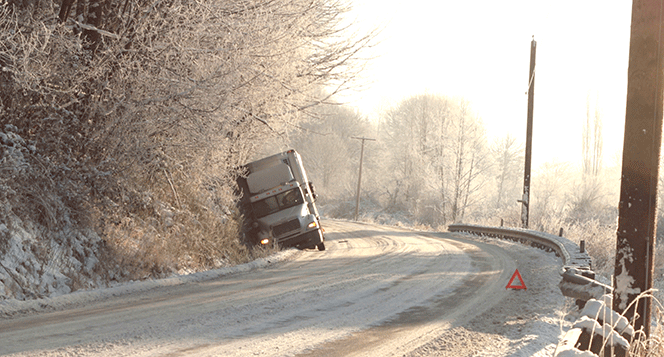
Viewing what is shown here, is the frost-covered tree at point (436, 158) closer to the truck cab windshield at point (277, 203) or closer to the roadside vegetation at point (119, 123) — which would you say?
the truck cab windshield at point (277, 203)

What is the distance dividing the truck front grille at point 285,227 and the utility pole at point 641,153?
1174 centimetres

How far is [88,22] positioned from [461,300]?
27.0ft

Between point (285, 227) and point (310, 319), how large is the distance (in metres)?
9.93

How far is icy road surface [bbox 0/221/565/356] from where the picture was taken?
5.58 m

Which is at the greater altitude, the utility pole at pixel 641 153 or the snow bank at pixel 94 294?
the utility pole at pixel 641 153

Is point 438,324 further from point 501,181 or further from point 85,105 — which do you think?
point 501,181

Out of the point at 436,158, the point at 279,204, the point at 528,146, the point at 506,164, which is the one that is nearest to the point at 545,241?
the point at 279,204

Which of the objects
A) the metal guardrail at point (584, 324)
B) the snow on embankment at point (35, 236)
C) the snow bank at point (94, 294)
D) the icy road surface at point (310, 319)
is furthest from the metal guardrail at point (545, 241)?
the snow on embankment at point (35, 236)

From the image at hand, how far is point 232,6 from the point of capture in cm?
1116

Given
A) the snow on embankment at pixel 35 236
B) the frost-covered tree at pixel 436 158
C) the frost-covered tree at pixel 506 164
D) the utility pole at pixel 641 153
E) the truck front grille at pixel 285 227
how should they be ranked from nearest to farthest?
the utility pole at pixel 641 153 → the snow on embankment at pixel 35 236 → the truck front grille at pixel 285 227 → the frost-covered tree at pixel 436 158 → the frost-covered tree at pixel 506 164

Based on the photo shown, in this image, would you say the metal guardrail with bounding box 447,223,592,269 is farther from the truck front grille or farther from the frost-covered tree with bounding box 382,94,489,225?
the frost-covered tree with bounding box 382,94,489,225

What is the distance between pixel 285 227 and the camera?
16.8m

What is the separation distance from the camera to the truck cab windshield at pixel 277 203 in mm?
17656

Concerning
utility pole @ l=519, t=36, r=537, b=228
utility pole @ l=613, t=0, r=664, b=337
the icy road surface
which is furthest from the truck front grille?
utility pole @ l=519, t=36, r=537, b=228
